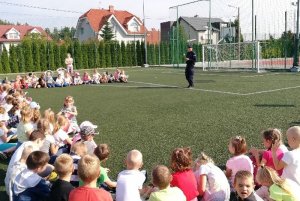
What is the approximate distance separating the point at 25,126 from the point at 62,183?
3.30 metres

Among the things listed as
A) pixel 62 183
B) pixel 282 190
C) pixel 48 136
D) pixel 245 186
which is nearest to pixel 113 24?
pixel 48 136

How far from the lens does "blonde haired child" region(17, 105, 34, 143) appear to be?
6852 millimetres

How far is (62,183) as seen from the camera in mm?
3971

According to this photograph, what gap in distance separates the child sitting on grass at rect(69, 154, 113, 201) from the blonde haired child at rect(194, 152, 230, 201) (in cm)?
121

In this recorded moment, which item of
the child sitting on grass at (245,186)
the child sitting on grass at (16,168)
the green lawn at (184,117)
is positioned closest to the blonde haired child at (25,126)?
the green lawn at (184,117)

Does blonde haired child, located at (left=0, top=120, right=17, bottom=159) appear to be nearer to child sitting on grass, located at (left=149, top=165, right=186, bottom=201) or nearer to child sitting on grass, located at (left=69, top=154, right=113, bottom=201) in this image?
child sitting on grass, located at (left=69, top=154, right=113, bottom=201)

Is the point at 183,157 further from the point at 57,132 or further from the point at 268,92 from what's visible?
the point at 268,92

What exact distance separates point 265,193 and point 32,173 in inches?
105

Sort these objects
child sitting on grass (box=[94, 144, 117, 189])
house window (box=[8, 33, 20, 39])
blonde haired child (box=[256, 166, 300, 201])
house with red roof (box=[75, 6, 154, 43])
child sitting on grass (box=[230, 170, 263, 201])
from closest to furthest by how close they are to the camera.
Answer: blonde haired child (box=[256, 166, 300, 201])
child sitting on grass (box=[230, 170, 263, 201])
child sitting on grass (box=[94, 144, 117, 189])
house with red roof (box=[75, 6, 154, 43])
house window (box=[8, 33, 20, 39])

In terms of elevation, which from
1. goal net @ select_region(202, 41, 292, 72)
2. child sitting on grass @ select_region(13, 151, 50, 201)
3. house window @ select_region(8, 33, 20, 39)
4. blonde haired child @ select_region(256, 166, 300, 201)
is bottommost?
child sitting on grass @ select_region(13, 151, 50, 201)

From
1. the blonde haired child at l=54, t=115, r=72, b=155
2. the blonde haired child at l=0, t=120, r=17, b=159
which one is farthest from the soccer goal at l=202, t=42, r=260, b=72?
the blonde haired child at l=54, t=115, r=72, b=155

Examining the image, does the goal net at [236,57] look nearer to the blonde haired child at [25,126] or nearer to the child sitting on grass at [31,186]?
the blonde haired child at [25,126]

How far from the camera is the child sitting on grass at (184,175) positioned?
4246 mm

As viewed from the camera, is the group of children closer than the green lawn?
No
